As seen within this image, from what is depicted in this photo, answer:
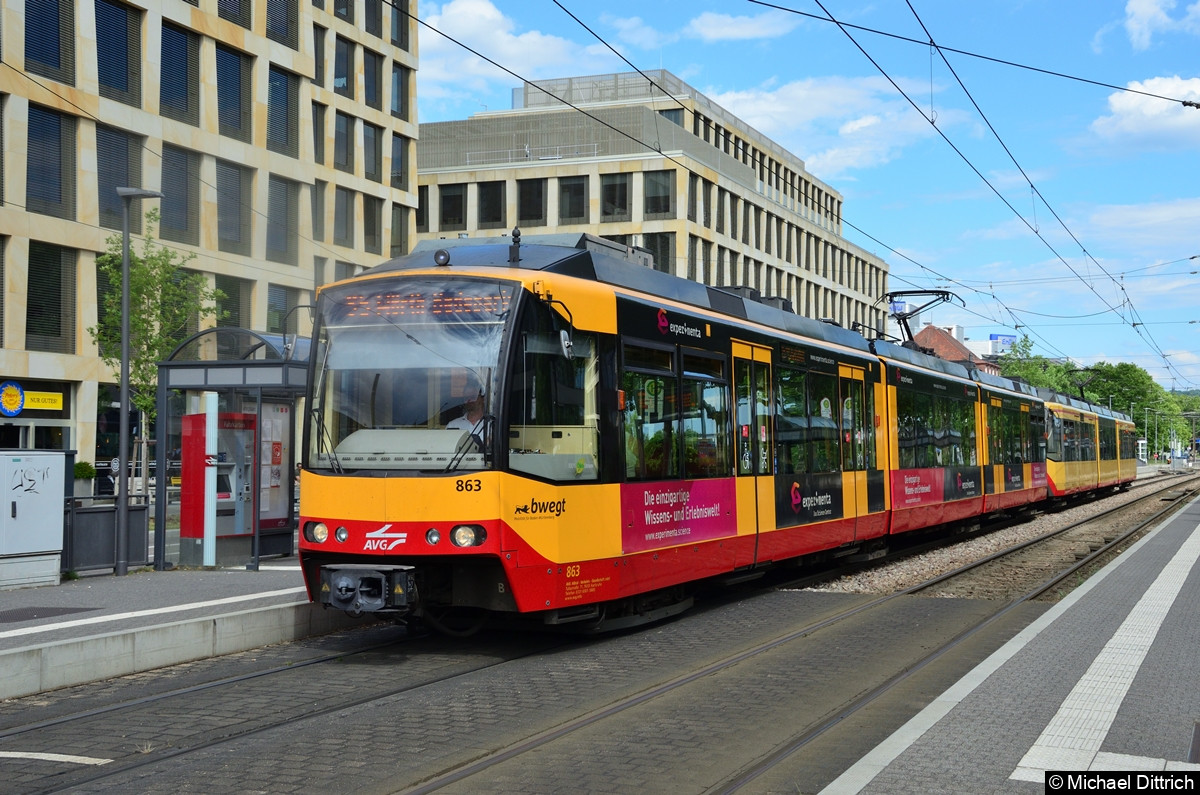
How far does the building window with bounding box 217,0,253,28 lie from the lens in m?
39.3

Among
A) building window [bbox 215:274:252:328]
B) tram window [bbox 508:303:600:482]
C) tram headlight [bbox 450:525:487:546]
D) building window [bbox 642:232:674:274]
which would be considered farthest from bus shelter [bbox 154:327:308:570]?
building window [bbox 642:232:674:274]

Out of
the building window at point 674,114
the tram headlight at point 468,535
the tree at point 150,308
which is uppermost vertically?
the building window at point 674,114

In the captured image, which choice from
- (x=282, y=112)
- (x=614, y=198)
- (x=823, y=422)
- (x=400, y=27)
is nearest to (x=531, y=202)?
(x=614, y=198)

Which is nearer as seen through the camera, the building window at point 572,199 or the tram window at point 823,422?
the tram window at point 823,422

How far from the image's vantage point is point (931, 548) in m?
21.5

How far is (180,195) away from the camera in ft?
122

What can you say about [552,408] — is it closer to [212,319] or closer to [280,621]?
[280,621]

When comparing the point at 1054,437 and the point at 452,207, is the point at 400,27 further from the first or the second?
the point at 1054,437

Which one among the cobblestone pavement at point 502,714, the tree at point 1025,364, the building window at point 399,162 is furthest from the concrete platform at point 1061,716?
the tree at point 1025,364

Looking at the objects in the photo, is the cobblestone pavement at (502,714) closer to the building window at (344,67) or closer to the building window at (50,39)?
the building window at (50,39)

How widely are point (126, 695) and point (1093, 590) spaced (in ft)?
32.6

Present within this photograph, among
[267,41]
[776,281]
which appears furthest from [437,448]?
[776,281]

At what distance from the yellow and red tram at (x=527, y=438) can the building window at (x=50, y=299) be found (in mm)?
26131

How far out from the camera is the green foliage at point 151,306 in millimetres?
32094
